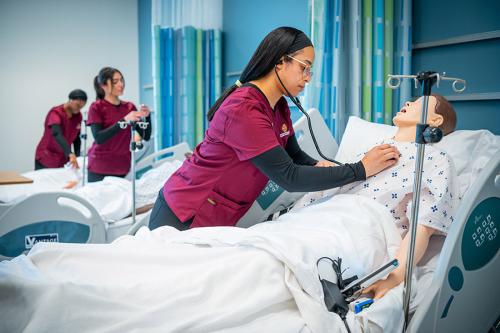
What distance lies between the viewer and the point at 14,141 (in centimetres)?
482

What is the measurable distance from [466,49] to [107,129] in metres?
2.05

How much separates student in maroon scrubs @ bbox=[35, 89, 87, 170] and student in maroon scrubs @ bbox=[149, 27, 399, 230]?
2.71 m

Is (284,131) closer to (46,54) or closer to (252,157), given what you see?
(252,157)

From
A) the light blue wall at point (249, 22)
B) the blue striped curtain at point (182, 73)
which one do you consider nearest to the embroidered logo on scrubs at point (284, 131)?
the light blue wall at point (249, 22)

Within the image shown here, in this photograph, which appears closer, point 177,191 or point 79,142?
point 177,191

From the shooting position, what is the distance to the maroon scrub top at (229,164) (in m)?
1.26

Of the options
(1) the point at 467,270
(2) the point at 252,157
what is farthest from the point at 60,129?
(1) the point at 467,270

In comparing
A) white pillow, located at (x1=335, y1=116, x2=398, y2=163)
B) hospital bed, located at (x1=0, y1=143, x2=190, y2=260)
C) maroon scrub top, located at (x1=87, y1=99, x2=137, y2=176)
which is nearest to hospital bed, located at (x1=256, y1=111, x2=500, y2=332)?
white pillow, located at (x1=335, y1=116, x2=398, y2=163)

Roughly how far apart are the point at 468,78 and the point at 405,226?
952 mm

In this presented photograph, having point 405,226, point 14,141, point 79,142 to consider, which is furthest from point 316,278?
point 14,141

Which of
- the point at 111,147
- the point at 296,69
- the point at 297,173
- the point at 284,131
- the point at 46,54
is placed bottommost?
the point at 111,147

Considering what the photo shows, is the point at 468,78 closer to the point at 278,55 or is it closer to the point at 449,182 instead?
the point at 449,182

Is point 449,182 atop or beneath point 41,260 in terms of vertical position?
atop

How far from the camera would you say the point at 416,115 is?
4.81 ft
